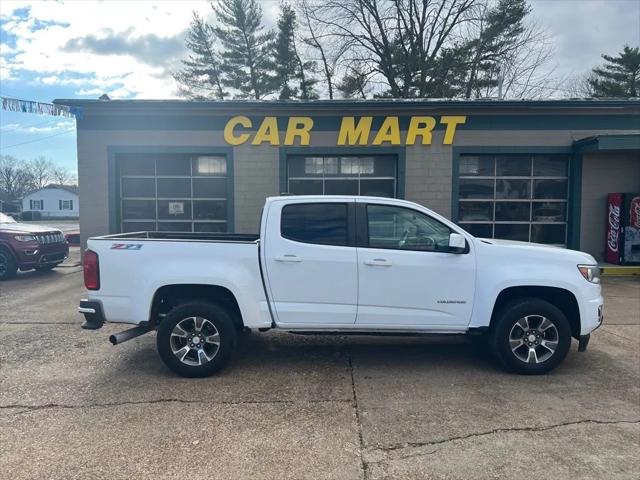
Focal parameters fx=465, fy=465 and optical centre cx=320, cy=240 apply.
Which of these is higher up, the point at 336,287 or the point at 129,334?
the point at 336,287

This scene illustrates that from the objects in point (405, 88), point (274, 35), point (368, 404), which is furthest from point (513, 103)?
point (274, 35)

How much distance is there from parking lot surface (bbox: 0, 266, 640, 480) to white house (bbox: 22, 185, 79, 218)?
263ft

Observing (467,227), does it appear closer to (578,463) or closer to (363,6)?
(578,463)

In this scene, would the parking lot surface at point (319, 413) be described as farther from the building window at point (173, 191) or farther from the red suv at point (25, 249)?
the building window at point (173, 191)

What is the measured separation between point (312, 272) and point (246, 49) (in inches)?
1054

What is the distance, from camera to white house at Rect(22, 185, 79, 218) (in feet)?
250

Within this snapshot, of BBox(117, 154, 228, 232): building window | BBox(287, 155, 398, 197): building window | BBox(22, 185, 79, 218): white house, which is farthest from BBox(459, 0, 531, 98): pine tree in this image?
BBox(22, 185, 79, 218): white house

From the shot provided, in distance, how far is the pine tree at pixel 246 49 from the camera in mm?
28047

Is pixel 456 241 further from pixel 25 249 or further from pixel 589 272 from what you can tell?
pixel 25 249

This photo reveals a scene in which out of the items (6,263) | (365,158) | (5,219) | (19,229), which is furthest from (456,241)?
(5,219)

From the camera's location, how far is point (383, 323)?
4898 millimetres

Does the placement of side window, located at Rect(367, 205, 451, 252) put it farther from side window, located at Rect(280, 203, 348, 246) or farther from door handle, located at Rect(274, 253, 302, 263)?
door handle, located at Rect(274, 253, 302, 263)

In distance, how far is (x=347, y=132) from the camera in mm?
A: 13062

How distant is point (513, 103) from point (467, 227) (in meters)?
3.61
